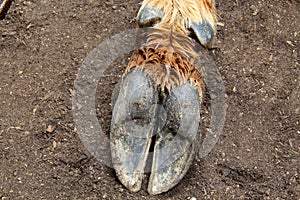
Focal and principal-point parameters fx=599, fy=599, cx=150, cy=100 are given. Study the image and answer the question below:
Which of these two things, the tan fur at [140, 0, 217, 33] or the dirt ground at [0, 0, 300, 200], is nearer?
the dirt ground at [0, 0, 300, 200]

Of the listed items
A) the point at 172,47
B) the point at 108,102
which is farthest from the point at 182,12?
the point at 108,102

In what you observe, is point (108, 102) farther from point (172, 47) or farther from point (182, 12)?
point (182, 12)

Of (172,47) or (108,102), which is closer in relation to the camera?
(172,47)

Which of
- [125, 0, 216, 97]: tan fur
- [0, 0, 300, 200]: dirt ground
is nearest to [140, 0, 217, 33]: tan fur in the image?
[125, 0, 216, 97]: tan fur

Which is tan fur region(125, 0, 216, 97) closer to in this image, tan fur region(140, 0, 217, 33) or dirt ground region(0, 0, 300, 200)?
tan fur region(140, 0, 217, 33)

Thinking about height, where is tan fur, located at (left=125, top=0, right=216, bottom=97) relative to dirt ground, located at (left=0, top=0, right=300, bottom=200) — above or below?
above

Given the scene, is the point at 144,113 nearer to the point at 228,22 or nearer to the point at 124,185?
the point at 124,185

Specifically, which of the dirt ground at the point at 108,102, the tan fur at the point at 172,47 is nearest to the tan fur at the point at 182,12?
the tan fur at the point at 172,47

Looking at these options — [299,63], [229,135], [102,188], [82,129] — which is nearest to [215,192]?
[229,135]
